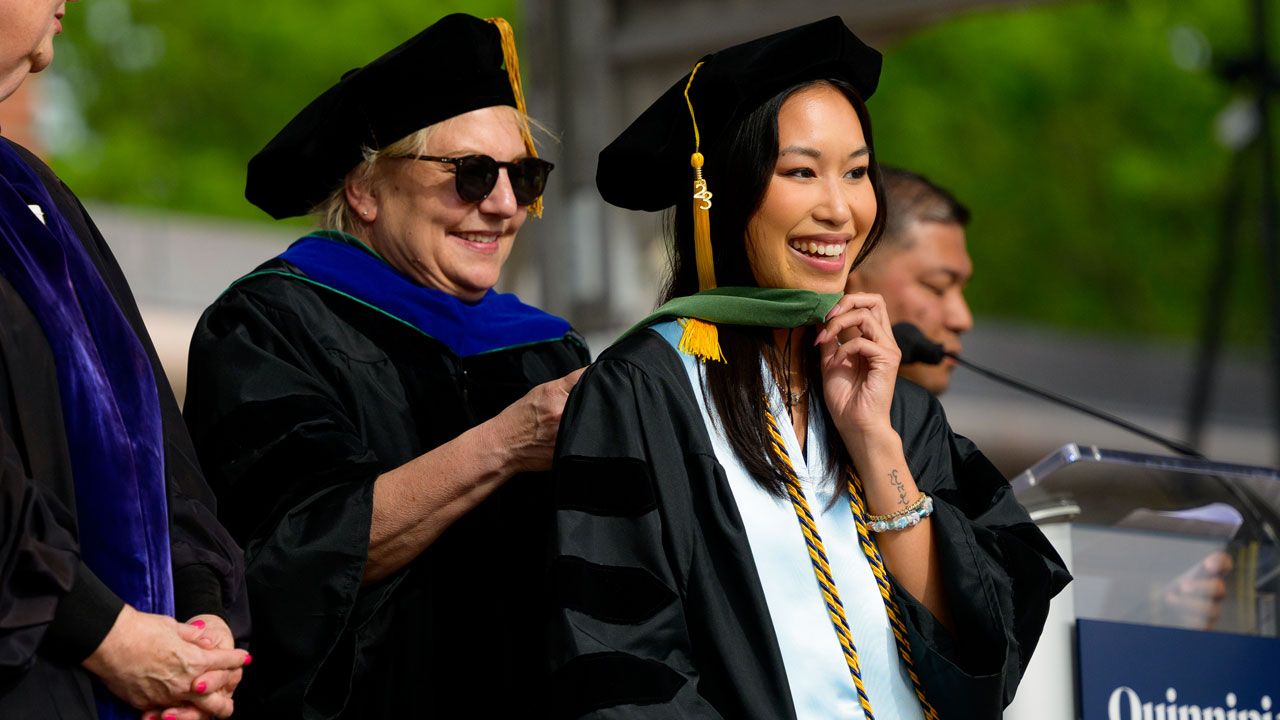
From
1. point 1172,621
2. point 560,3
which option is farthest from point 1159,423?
point 1172,621

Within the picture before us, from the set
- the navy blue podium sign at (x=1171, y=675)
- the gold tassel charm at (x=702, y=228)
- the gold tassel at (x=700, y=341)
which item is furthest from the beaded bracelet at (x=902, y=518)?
the navy blue podium sign at (x=1171, y=675)

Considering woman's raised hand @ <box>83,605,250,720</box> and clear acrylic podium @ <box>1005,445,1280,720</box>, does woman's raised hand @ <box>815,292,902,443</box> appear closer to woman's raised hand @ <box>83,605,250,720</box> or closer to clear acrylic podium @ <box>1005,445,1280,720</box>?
clear acrylic podium @ <box>1005,445,1280,720</box>

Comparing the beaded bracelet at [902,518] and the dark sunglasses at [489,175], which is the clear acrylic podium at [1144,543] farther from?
the dark sunglasses at [489,175]

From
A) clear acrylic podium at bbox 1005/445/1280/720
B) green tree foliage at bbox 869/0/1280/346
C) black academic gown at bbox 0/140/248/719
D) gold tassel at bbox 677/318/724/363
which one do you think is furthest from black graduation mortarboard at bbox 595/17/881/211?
green tree foliage at bbox 869/0/1280/346

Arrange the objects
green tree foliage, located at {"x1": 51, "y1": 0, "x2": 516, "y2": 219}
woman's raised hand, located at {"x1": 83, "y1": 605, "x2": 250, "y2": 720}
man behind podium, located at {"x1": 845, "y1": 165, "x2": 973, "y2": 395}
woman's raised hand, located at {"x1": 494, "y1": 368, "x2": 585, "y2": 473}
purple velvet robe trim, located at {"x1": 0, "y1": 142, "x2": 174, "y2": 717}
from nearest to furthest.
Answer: woman's raised hand, located at {"x1": 83, "y1": 605, "x2": 250, "y2": 720} → purple velvet robe trim, located at {"x1": 0, "y1": 142, "x2": 174, "y2": 717} → woman's raised hand, located at {"x1": 494, "y1": 368, "x2": 585, "y2": 473} → man behind podium, located at {"x1": 845, "y1": 165, "x2": 973, "y2": 395} → green tree foliage, located at {"x1": 51, "y1": 0, "x2": 516, "y2": 219}

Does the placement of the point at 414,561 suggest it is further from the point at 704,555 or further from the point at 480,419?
the point at 704,555

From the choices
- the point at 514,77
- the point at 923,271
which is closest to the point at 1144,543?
the point at 923,271

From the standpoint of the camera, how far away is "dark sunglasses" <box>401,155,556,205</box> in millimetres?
3592

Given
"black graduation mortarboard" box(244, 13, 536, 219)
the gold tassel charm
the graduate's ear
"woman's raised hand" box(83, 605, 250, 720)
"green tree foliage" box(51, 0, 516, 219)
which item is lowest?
"woman's raised hand" box(83, 605, 250, 720)

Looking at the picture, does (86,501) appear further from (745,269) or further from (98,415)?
(745,269)

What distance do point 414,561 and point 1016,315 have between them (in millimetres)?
20719

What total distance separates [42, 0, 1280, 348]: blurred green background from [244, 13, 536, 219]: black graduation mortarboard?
17452 mm

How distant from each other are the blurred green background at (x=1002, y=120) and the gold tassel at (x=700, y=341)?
18.6m

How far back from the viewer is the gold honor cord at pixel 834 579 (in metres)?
2.60
